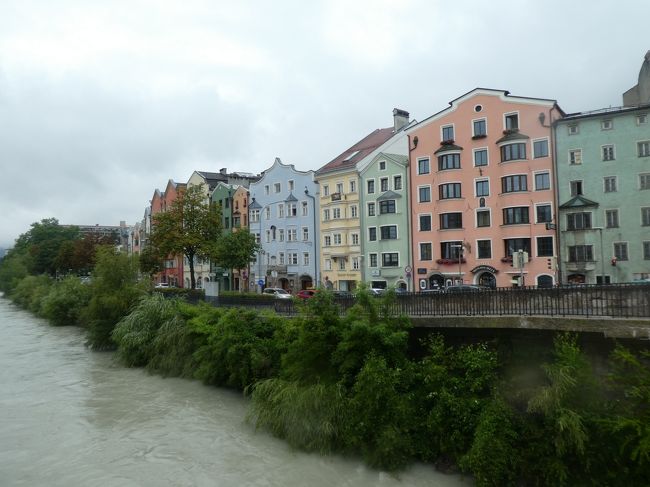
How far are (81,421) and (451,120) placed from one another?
3437 cm

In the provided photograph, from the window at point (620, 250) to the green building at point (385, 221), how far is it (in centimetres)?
1533

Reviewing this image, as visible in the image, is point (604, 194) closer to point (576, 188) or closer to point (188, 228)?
point (576, 188)

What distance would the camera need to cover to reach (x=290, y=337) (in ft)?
57.7

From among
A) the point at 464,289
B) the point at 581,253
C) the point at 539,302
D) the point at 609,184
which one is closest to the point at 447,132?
the point at 609,184

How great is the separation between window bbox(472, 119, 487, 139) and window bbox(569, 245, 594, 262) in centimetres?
1090

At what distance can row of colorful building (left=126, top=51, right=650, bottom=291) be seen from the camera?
35250 mm

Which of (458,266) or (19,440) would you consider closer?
(19,440)

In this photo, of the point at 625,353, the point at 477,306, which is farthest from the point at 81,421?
the point at 625,353

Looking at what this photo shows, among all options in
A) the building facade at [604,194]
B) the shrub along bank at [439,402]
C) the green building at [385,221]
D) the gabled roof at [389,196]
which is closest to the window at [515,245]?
the building facade at [604,194]

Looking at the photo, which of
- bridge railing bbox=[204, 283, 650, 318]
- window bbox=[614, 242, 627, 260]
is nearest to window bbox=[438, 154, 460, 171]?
window bbox=[614, 242, 627, 260]

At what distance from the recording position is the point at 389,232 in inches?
1774

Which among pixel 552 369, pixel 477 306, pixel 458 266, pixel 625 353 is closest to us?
pixel 625 353

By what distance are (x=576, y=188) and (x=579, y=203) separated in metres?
1.33

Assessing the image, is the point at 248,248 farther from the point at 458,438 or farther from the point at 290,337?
the point at 458,438
